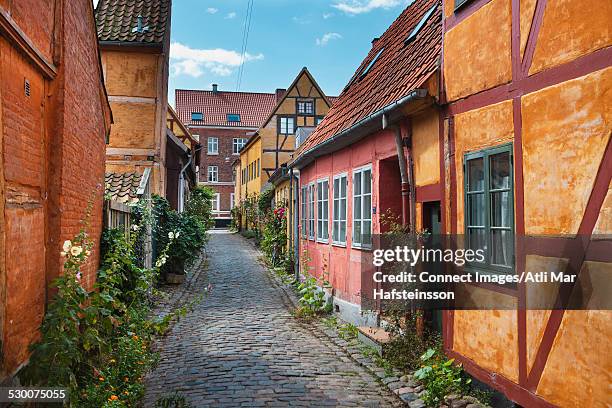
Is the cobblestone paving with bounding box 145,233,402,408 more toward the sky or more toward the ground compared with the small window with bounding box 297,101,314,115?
more toward the ground

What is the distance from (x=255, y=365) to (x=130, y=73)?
29.2 feet

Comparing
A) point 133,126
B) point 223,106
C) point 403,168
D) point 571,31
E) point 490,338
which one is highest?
point 223,106

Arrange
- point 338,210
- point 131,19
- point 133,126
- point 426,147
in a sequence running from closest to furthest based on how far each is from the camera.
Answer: point 426,147 < point 338,210 < point 133,126 < point 131,19

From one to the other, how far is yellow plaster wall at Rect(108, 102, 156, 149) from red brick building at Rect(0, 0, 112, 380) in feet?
22.5

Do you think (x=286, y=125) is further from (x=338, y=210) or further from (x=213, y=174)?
(x=338, y=210)

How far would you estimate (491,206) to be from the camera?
18.1ft

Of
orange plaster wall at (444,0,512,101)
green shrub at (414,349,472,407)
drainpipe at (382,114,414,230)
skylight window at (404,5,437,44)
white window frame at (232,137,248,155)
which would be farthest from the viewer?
white window frame at (232,137,248,155)

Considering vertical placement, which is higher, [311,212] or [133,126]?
[133,126]

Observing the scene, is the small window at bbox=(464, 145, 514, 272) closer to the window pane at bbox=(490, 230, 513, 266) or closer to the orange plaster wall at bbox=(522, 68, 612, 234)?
the window pane at bbox=(490, 230, 513, 266)

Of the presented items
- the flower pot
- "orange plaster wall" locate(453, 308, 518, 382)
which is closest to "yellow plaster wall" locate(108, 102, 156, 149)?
the flower pot

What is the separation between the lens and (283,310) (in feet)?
38.4

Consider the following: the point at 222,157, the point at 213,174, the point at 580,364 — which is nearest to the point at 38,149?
the point at 580,364

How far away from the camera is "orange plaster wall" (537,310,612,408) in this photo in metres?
3.89

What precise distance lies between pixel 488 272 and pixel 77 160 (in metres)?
4.42
